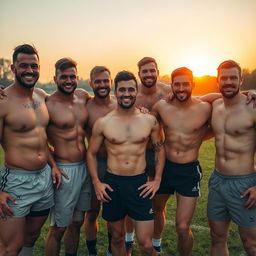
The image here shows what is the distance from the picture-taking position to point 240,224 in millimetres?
4496

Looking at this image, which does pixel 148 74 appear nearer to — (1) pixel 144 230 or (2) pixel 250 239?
(1) pixel 144 230

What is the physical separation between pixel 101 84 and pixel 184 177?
2.10 metres

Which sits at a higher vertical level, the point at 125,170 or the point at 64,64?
the point at 64,64

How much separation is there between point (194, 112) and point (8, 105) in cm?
285

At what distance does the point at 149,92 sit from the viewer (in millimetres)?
5992

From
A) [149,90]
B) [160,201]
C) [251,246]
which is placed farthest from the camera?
[149,90]

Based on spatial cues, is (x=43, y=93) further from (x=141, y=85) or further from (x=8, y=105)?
(x=141, y=85)

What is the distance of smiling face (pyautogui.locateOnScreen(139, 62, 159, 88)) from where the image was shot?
5672 millimetres

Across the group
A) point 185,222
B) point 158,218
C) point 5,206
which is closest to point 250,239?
point 185,222

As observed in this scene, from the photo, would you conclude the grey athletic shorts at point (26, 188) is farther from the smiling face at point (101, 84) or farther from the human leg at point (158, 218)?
the human leg at point (158, 218)

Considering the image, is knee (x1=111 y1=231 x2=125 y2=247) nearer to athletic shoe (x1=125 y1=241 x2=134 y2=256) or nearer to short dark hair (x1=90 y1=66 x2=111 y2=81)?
athletic shoe (x1=125 y1=241 x2=134 y2=256)

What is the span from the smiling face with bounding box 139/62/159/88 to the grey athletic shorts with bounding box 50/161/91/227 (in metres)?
1.93

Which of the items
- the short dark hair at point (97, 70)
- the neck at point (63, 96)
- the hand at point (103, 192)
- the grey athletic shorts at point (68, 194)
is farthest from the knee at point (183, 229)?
the short dark hair at point (97, 70)

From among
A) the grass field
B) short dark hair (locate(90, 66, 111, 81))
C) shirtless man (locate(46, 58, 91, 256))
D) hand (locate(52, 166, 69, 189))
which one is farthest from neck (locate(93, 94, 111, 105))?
the grass field
